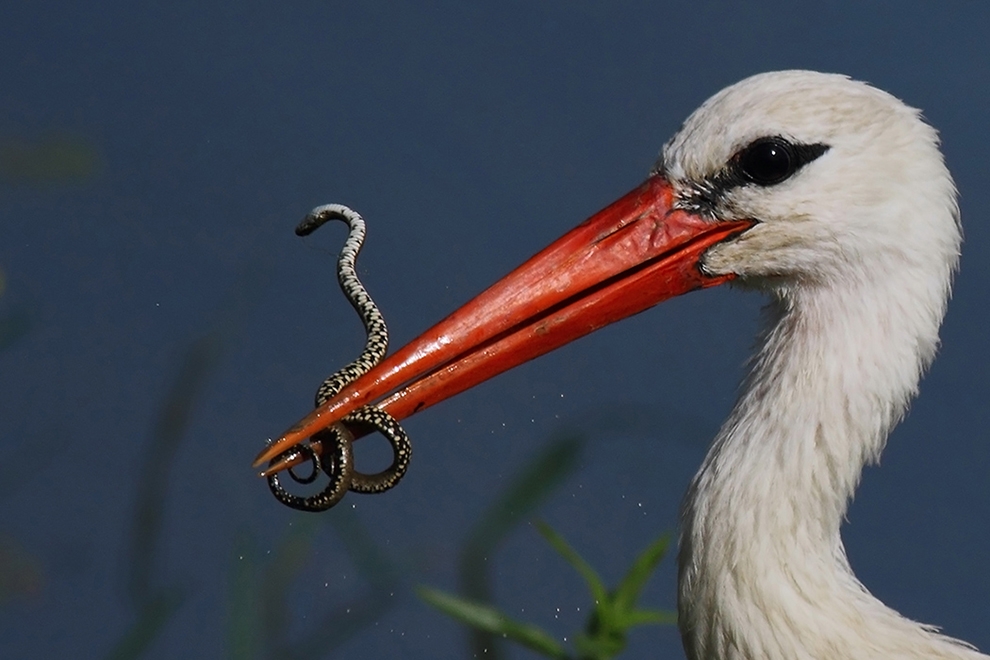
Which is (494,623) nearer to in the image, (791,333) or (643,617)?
(643,617)

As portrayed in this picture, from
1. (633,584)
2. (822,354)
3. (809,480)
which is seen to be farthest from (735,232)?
(633,584)

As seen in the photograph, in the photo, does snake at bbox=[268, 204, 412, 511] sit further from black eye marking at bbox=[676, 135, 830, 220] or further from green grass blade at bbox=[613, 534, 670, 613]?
green grass blade at bbox=[613, 534, 670, 613]

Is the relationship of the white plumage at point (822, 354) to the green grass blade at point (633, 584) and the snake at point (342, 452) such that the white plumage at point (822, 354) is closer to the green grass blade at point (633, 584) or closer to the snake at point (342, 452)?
the snake at point (342, 452)

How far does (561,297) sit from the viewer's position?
4.68ft

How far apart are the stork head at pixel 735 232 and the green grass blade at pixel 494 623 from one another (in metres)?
0.95

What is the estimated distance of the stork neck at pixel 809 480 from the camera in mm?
1332

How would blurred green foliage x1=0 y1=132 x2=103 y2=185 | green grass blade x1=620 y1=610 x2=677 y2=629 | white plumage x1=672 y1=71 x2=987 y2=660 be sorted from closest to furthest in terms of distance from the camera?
white plumage x1=672 y1=71 x2=987 y2=660, green grass blade x1=620 y1=610 x2=677 y2=629, blurred green foliage x1=0 y1=132 x2=103 y2=185

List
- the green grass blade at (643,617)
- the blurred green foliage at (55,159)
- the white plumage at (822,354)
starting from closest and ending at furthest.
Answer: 1. the white plumage at (822,354)
2. the green grass blade at (643,617)
3. the blurred green foliage at (55,159)

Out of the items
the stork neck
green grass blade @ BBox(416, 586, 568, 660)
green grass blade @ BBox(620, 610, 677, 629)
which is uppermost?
the stork neck

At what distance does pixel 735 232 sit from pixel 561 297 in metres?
0.23

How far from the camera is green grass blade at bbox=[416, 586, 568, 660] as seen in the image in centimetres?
222

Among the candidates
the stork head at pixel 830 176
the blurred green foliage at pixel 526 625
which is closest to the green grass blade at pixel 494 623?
the blurred green foliage at pixel 526 625

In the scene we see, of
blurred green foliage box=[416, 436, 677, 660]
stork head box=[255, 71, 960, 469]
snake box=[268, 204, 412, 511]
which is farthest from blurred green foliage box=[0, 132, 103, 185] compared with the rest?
stork head box=[255, 71, 960, 469]

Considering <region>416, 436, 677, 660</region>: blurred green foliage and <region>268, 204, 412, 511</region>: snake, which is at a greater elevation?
<region>268, 204, 412, 511</region>: snake
